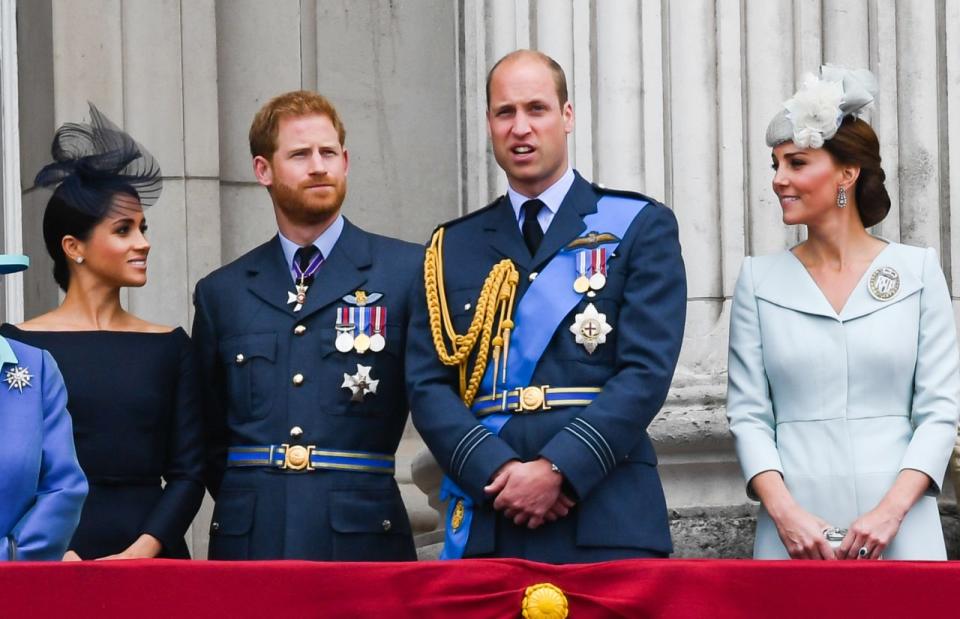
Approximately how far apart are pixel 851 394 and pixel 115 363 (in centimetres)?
185

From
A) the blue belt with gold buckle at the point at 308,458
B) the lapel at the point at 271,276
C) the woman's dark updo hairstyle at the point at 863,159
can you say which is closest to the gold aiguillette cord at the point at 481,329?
the blue belt with gold buckle at the point at 308,458

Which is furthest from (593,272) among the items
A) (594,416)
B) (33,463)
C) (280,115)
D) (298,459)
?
(33,463)

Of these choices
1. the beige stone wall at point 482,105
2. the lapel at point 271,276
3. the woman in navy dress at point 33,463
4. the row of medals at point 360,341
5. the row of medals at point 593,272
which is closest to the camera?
the woman in navy dress at point 33,463

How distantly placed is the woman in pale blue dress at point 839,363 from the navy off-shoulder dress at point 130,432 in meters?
1.40

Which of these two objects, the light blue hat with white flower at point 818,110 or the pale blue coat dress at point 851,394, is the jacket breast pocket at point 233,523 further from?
the light blue hat with white flower at point 818,110

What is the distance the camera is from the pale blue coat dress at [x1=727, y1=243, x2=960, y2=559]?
4.95 metres

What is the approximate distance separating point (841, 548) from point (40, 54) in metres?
3.54

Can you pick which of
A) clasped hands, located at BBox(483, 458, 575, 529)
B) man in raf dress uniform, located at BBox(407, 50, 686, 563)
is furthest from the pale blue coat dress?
clasped hands, located at BBox(483, 458, 575, 529)

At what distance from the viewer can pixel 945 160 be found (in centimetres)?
619

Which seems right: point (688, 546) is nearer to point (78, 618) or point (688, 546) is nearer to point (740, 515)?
point (740, 515)

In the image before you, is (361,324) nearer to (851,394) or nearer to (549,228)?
(549,228)

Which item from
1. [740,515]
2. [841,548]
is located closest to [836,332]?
[841,548]

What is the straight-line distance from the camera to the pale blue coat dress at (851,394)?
495 centimetres

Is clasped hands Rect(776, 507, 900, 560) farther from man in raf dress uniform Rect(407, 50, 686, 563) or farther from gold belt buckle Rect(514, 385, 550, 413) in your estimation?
gold belt buckle Rect(514, 385, 550, 413)
